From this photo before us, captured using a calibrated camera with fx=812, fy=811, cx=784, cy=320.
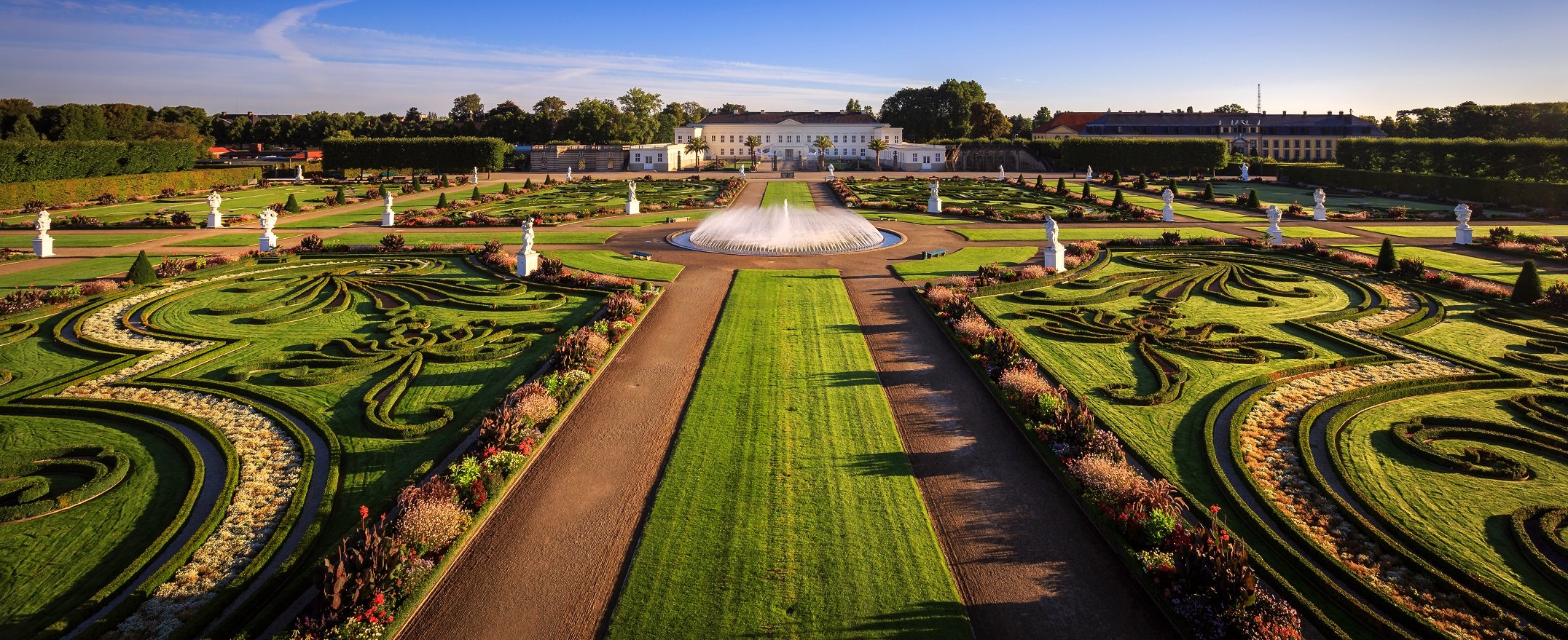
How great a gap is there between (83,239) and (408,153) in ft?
181

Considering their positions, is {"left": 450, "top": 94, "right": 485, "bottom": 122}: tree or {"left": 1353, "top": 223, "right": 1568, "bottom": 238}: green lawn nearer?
{"left": 1353, "top": 223, "right": 1568, "bottom": 238}: green lawn

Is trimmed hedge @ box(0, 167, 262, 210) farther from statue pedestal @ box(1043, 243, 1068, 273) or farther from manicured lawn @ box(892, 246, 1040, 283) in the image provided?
statue pedestal @ box(1043, 243, 1068, 273)

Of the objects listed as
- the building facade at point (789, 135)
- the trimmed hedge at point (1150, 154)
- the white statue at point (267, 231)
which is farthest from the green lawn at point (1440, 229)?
the building facade at point (789, 135)

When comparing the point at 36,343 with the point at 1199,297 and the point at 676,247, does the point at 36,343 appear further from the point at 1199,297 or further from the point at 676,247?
the point at 1199,297

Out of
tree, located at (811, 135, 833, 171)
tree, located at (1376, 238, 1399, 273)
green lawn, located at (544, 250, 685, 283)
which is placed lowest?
green lawn, located at (544, 250, 685, 283)

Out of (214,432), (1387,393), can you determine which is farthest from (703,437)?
(1387,393)

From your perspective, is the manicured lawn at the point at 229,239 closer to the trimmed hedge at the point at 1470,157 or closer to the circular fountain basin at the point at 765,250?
the circular fountain basin at the point at 765,250

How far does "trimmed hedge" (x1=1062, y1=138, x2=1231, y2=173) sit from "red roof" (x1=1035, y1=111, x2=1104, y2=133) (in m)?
54.9

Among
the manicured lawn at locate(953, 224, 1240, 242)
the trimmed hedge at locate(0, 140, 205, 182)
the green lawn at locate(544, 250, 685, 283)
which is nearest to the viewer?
the green lawn at locate(544, 250, 685, 283)

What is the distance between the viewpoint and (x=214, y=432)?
13984mm

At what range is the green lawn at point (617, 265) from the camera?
2892 centimetres

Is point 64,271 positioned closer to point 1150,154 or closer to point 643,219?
point 643,219

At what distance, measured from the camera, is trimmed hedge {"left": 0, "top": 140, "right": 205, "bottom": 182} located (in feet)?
193

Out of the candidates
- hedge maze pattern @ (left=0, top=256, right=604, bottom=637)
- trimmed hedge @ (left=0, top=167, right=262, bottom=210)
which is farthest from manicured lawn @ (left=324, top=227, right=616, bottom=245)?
trimmed hedge @ (left=0, top=167, right=262, bottom=210)
